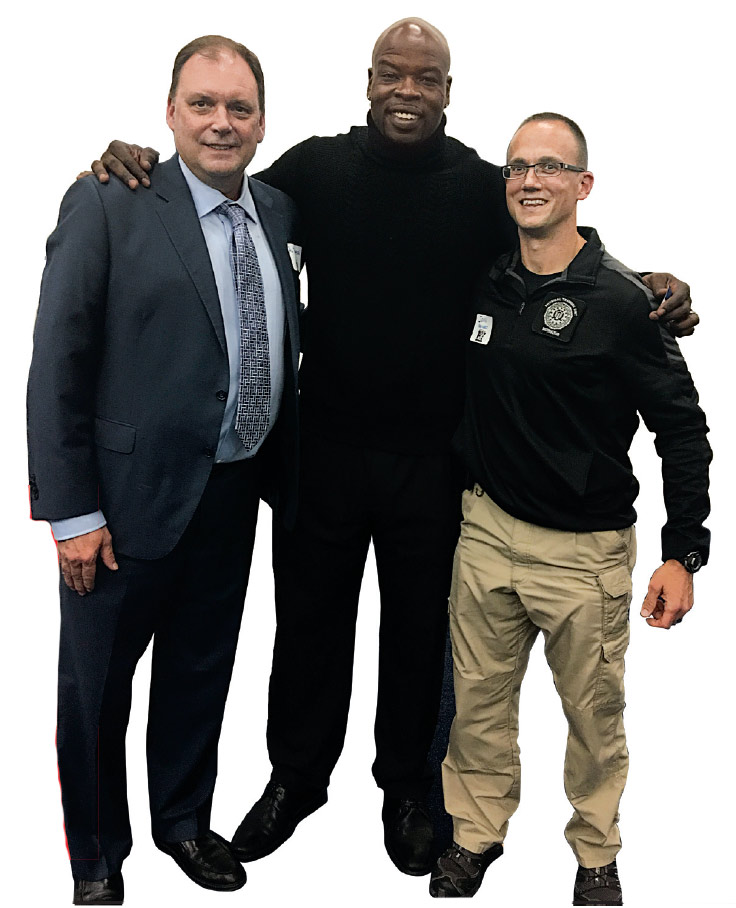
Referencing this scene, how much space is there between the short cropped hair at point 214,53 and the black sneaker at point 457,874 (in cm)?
197

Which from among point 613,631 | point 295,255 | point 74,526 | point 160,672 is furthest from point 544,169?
point 160,672

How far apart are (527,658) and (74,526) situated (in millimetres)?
1203

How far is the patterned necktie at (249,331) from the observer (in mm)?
3408

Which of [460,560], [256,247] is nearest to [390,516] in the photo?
[460,560]

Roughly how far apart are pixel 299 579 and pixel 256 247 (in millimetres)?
929

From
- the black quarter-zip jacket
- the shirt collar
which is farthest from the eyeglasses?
the shirt collar

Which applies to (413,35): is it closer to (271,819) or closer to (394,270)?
(394,270)

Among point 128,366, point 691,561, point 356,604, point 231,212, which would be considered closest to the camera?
point 128,366

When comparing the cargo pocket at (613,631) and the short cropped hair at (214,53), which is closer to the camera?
the short cropped hair at (214,53)

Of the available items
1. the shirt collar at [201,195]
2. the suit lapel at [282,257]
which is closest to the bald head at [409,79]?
the suit lapel at [282,257]

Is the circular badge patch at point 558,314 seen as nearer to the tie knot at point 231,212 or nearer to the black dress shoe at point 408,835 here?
the tie knot at point 231,212

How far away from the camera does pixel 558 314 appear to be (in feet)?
11.1

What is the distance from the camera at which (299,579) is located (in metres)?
3.88

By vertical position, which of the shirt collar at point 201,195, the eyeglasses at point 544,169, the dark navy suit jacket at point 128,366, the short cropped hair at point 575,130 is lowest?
the dark navy suit jacket at point 128,366
